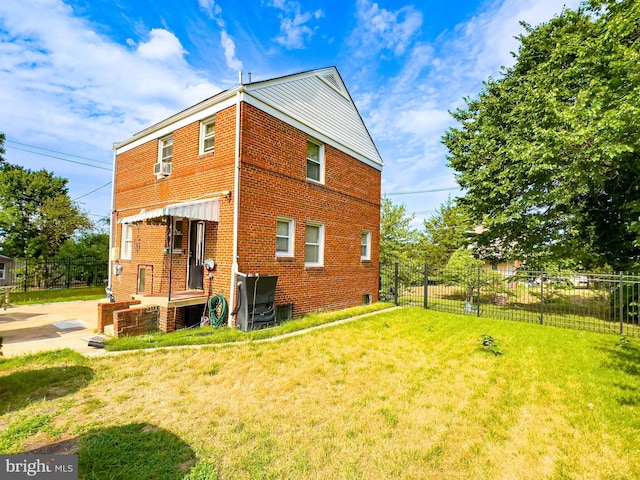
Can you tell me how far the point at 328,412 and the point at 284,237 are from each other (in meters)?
5.81

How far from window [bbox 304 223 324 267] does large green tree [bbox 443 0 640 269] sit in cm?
800

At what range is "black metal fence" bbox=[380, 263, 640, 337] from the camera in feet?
29.9

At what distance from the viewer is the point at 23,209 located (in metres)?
24.2

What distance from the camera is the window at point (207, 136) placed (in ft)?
28.3

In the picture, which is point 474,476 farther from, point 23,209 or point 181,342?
point 23,209

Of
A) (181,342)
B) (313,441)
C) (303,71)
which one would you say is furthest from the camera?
(303,71)

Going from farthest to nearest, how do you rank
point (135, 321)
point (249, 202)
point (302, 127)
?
1. point (302, 127)
2. point (249, 202)
3. point (135, 321)

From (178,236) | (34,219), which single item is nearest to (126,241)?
(178,236)

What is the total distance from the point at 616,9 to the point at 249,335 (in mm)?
15748

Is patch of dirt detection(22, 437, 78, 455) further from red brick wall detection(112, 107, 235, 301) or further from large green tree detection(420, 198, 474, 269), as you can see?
large green tree detection(420, 198, 474, 269)

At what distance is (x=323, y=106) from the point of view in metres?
A: 10.4

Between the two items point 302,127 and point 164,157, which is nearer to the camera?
point 302,127

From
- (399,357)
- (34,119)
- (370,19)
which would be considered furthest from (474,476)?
(34,119)

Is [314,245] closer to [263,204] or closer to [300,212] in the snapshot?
[300,212]
